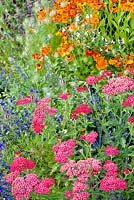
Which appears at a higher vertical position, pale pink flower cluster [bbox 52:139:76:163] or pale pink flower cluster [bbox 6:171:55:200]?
pale pink flower cluster [bbox 52:139:76:163]

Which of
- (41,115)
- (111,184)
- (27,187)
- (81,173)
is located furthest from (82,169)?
(41,115)

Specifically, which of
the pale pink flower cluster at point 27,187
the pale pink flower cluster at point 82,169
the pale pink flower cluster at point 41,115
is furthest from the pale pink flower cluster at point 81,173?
the pale pink flower cluster at point 41,115

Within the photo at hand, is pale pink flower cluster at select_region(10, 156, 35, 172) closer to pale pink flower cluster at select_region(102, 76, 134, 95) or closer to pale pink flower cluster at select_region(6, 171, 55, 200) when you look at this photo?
pale pink flower cluster at select_region(6, 171, 55, 200)

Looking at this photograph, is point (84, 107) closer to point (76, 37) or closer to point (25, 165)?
point (25, 165)

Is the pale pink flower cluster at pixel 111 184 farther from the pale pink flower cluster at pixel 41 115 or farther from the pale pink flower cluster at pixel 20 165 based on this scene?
the pale pink flower cluster at pixel 41 115

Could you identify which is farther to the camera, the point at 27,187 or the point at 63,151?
the point at 63,151

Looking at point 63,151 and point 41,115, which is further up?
point 41,115

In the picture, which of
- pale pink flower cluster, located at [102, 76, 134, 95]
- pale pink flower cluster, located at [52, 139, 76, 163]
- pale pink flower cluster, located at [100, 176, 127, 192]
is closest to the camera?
pale pink flower cluster, located at [100, 176, 127, 192]

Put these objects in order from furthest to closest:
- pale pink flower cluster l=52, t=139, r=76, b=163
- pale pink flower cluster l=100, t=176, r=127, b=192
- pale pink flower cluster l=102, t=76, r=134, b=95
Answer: pale pink flower cluster l=102, t=76, r=134, b=95, pale pink flower cluster l=52, t=139, r=76, b=163, pale pink flower cluster l=100, t=176, r=127, b=192

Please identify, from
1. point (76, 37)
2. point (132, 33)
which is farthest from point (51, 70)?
point (132, 33)

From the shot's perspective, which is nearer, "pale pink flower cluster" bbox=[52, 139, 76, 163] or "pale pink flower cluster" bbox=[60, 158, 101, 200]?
"pale pink flower cluster" bbox=[60, 158, 101, 200]

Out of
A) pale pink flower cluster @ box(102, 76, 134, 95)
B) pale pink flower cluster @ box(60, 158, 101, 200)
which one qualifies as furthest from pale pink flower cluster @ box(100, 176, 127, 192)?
pale pink flower cluster @ box(102, 76, 134, 95)

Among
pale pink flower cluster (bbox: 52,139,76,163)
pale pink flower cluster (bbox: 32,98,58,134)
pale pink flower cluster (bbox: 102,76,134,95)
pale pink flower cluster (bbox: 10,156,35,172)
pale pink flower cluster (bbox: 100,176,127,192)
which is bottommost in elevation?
pale pink flower cluster (bbox: 100,176,127,192)

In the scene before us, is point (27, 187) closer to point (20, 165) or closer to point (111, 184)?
point (20, 165)
